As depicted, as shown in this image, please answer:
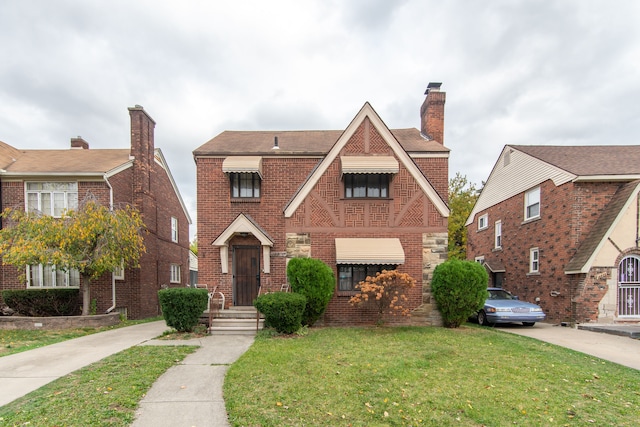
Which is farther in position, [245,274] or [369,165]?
[245,274]

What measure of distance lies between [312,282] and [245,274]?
3071 mm

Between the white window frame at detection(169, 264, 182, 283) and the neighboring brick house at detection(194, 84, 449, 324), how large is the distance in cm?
824

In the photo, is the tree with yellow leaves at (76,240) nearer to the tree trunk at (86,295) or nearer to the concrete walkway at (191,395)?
the tree trunk at (86,295)

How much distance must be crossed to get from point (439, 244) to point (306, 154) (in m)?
5.87

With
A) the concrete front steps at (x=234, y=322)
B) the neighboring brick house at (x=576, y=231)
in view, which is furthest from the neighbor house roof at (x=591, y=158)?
the concrete front steps at (x=234, y=322)

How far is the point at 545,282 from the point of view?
13703mm

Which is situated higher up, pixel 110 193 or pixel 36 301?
pixel 110 193

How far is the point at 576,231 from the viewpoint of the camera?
12.4 meters

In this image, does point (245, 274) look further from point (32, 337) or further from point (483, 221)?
point (483, 221)

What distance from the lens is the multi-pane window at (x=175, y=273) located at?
1864 cm

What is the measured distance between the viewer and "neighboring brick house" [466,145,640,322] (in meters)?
11.7

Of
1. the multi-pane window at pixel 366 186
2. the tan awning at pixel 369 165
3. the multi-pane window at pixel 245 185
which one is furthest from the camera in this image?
the multi-pane window at pixel 245 185

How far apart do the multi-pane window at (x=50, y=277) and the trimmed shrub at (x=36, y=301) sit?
75cm

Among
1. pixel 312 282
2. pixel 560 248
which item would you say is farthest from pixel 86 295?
pixel 560 248
